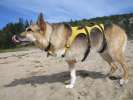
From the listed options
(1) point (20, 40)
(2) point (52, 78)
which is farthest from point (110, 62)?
(1) point (20, 40)

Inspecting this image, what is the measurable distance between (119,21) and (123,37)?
2325 centimetres

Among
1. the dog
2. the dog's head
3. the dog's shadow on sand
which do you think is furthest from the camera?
the dog's shadow on sand

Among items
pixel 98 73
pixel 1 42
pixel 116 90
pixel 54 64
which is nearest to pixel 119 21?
pixel 54 64

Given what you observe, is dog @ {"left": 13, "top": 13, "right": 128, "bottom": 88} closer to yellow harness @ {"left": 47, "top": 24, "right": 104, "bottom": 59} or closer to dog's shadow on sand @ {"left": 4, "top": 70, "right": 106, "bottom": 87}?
yellow harness @ {"left": 47, "top": 24, "right": 104, "bottom": 59}

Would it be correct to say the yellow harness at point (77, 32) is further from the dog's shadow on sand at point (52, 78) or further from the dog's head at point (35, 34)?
the dog's shadow on sand at point (52, 78)

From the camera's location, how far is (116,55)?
369 inches

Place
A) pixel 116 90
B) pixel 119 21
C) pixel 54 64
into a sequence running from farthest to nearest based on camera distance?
pixel 119 21 < pixel 54 64 < pixel 116 90

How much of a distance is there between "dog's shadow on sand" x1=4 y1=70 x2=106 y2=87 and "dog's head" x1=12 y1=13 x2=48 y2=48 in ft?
6.10

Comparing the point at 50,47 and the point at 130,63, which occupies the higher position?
the point at 50,47

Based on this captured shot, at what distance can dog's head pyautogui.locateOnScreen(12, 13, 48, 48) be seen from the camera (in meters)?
9.23

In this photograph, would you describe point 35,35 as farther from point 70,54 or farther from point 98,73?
point 98,73

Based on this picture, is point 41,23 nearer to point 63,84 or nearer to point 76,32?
point 76,32

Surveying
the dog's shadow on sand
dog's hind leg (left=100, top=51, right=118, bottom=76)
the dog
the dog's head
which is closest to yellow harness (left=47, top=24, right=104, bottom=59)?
the dog

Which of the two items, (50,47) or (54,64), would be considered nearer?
(50,47)
